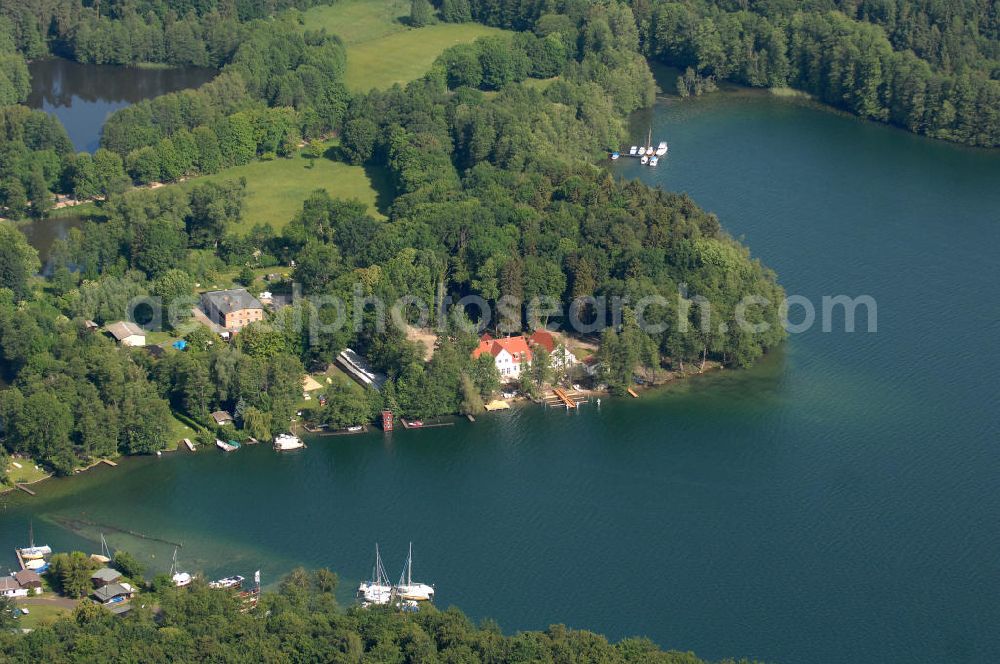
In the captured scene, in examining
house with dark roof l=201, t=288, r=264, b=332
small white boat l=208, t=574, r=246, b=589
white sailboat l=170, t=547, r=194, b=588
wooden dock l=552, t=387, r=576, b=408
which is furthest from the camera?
house with dark roof l=201, t=288, r=264, b=332

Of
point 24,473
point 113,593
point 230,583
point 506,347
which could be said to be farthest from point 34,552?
point 506,347

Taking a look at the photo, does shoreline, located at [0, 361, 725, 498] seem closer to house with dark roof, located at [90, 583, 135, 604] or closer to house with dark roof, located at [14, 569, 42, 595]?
house with dark roof, located at [14, 569, 42, 595]

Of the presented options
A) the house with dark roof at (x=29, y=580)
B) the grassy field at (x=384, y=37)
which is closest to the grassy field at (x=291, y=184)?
the grassy field at (x=384, y=37)

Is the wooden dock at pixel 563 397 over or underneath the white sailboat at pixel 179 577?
over

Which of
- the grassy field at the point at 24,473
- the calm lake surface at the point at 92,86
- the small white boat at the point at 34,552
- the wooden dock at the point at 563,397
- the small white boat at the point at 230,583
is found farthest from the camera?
the calm lake surface at the point at 92,86

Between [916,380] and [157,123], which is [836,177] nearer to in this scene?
[916,380]

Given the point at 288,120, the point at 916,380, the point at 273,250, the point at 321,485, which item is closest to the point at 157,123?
the point at 288,120

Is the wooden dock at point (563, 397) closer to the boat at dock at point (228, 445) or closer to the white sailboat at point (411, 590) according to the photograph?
the boat at dock at point (228, 445)

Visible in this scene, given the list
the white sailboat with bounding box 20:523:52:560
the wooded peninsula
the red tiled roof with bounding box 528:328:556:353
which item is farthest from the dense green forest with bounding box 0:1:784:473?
the white sailboat with bounding box 20:523:52:560
